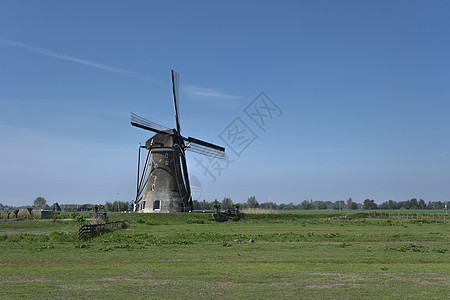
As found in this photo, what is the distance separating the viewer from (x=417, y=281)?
17.3m

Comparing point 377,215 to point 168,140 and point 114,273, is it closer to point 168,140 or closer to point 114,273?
point 168,140

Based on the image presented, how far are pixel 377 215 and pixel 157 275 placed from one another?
3208 inches

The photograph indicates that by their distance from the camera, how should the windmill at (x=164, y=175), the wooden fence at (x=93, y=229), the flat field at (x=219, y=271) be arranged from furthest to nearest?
the windmill at (x=164, y=175) < the wooden fence at (x=93, y=229) < the flat field at (x=219, y=271)

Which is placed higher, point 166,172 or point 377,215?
point 166,172

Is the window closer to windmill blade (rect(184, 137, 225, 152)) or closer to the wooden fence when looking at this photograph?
windmill blade (rect(184, 137, 225, 152))

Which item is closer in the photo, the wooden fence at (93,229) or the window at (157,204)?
the wooden fence at (93,229)

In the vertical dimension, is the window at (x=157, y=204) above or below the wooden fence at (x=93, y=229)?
above

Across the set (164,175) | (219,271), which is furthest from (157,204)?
(219,271)

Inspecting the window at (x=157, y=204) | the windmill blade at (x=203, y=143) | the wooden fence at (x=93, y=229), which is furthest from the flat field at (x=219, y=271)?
the windmill blade at (x=203, y=143)

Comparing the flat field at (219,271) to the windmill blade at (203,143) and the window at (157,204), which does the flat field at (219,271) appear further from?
the windmill blade at (203,143)

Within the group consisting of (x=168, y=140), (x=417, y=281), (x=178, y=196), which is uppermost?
(x=168, y=140)

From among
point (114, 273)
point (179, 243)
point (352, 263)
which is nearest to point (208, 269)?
point (114, 273)

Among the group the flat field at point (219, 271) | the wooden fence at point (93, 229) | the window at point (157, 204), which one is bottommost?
the flat field at point (219, 271)

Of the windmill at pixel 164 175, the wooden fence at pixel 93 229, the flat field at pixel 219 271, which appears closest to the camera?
the flat field at pixel 219 271
